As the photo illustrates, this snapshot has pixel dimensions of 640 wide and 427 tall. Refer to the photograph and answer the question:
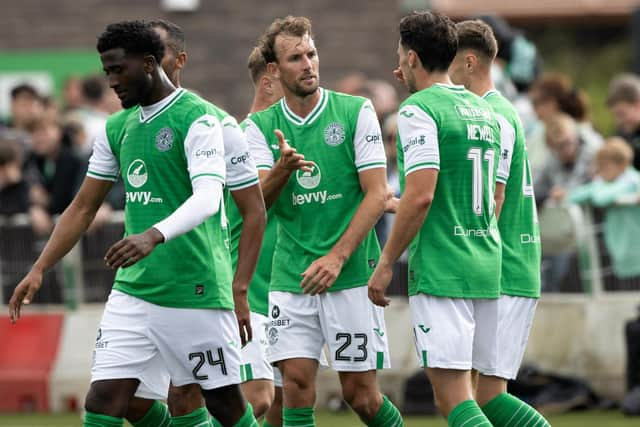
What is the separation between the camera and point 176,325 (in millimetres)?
7527

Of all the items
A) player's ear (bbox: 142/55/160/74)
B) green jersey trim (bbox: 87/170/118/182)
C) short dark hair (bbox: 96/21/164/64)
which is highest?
short dark hair (bbox: 96/21/164/64)

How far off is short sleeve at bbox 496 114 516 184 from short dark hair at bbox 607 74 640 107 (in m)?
5.15

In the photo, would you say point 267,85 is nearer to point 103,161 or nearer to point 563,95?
point 103,161

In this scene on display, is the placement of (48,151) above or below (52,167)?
above

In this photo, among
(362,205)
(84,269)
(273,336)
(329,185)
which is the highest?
(329,185)

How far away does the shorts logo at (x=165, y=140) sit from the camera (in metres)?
7.49

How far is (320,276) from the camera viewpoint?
27.2ft

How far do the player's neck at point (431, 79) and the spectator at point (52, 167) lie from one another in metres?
7.28

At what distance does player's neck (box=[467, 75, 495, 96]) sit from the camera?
8.60 meters

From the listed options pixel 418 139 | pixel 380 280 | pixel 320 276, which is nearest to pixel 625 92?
pixel 320 276

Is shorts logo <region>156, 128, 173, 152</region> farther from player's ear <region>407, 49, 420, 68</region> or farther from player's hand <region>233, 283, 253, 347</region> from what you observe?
player's ear <region>407, 49, 420, 68</region>

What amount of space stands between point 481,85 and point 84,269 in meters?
6.46

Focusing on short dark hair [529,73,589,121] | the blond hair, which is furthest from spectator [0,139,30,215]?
the blond hair

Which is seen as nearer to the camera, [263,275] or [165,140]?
[165,140]
